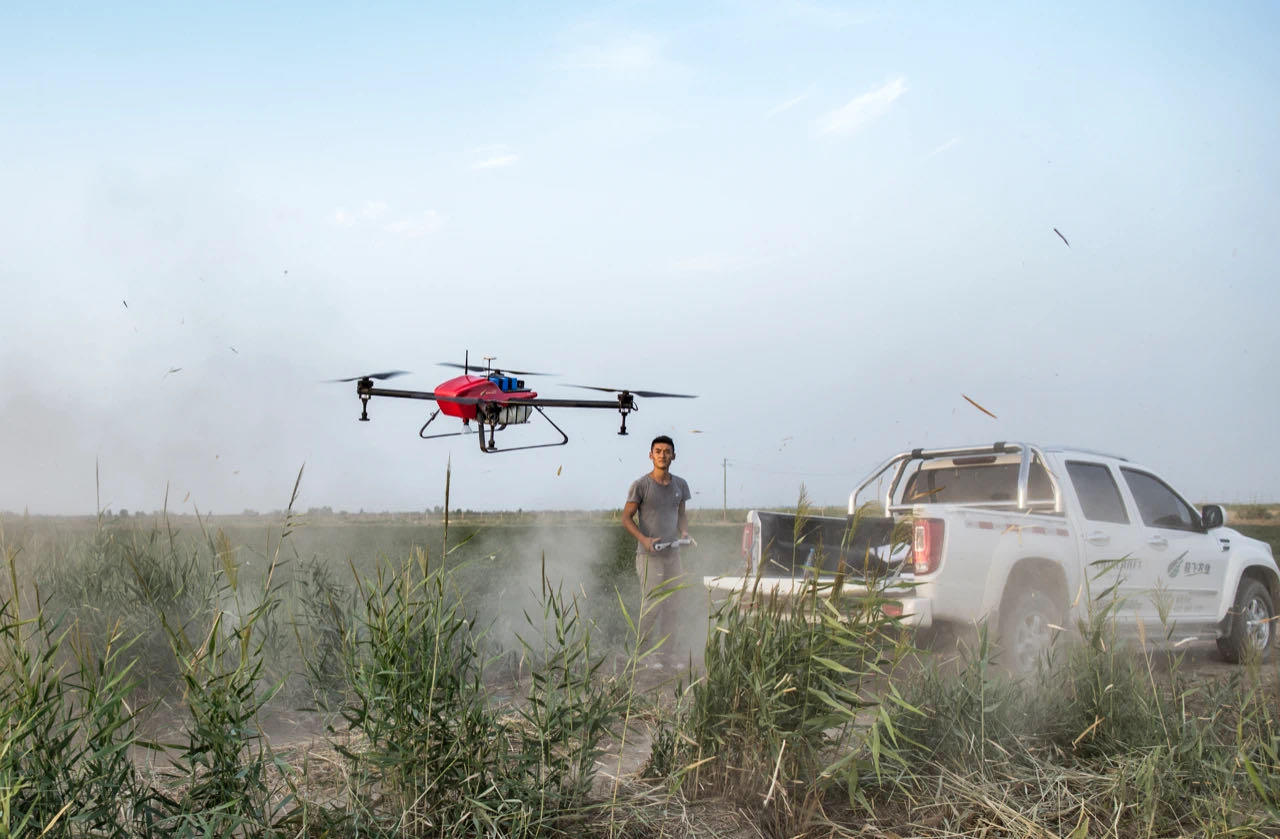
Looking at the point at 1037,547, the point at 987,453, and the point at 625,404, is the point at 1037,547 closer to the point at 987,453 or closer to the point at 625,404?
the point at 987,453

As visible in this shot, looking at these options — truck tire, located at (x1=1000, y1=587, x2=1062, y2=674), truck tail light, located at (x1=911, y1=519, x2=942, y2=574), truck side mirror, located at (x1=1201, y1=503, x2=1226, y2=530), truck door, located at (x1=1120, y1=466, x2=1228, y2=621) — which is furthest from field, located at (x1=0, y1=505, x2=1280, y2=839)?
truck side mirror, located at (x1=1201, y1=503, x2=1226, y2=530)

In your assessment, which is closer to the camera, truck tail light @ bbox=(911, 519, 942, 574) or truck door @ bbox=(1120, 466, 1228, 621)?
truck tail light @ bbox=(911, 519, 942, 574)

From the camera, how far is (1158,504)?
9.40 m

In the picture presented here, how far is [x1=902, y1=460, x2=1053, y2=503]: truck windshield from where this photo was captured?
27.4 feet

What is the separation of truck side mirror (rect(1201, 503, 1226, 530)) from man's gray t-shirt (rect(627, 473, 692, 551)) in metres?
4.70

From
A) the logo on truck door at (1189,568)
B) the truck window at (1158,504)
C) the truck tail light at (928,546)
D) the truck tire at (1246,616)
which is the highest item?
the truck window at (1158,504)

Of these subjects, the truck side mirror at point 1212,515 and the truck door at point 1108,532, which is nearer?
the truck door at point 1108,532

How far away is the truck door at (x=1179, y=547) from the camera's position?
29.2 ft

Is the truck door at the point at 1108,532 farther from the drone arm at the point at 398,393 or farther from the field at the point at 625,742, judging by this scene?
the drone arm at the point at 398,393

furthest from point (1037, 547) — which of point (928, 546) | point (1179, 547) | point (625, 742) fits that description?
point (625, 742)

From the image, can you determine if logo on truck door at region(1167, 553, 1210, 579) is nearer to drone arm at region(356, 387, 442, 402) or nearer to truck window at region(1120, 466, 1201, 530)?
truck window at region(1120, 466, 1201, 530)

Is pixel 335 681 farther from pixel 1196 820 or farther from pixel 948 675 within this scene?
pixel 1196 820

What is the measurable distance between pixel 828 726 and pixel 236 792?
223cm

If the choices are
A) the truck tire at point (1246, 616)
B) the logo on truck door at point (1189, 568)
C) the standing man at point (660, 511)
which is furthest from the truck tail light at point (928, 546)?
the truck tire at point (1246, 616)
